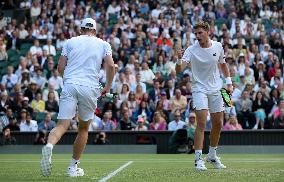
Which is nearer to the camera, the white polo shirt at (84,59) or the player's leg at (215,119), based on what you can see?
the white polo shirt at (84,59)

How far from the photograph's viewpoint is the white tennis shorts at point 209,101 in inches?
514

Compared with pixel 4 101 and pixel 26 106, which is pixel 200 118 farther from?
pixel 4 101

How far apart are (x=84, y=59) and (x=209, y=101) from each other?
2.70 meters

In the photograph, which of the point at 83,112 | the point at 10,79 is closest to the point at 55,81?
the point at 10,79

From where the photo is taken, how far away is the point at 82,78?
37.5ft

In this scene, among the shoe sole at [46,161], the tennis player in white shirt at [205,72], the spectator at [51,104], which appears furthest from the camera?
the spectator at [51,104]

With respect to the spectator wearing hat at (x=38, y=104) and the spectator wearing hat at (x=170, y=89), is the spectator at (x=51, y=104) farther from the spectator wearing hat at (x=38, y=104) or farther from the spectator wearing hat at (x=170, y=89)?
the spectator wearing hat at (x=170, y=89)

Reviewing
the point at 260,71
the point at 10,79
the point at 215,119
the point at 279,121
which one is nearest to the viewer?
the point at 215,119

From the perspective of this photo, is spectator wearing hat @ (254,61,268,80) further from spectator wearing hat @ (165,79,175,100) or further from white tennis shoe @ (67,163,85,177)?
white tennis shoe @ (67,163,85,177)

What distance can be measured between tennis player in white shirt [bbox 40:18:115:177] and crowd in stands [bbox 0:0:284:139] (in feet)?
27.2

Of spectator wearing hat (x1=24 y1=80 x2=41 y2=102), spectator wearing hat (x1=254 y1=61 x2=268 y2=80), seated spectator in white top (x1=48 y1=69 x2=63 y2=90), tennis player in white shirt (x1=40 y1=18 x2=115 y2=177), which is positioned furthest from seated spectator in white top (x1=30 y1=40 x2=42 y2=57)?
tennis player in white shirt (x1=40 y1=18 x2=115 y2=177)

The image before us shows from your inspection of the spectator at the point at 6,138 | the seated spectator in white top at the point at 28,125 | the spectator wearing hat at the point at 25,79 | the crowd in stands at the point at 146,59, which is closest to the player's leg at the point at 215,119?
the crowd in stands at the point at 146,59

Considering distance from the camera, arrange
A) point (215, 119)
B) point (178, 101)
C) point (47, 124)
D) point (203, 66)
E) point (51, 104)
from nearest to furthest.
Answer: point (203, 66) < point (215, 119) < point (47, 124) < point (178, 101) < point (51, 104)

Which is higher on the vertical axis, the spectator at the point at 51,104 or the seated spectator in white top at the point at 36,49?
the seated spectator in white top at the point at 36,49
